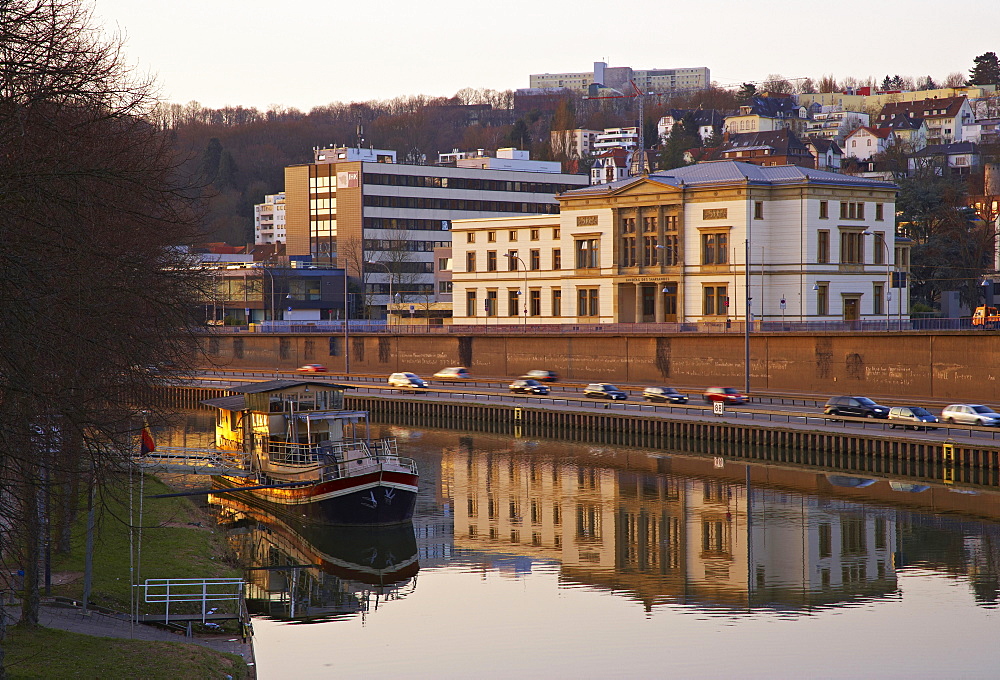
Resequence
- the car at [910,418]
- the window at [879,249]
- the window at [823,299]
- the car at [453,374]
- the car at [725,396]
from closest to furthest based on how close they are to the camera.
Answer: the car at [910,418]
the car at [725,396]
the window at [823,299]
the window at [879,249]
the car at [453,374]

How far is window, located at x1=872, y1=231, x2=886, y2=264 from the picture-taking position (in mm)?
101812

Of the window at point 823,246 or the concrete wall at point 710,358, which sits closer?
the concrete wall at point 710,358

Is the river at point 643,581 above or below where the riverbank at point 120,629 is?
below

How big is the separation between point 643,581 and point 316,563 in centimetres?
1231

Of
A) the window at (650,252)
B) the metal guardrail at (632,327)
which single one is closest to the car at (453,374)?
the metal guardrail at (632,327)

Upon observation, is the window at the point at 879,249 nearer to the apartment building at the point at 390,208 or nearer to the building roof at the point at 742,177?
the building roof at the point at 742,177

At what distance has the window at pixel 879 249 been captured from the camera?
102 metres

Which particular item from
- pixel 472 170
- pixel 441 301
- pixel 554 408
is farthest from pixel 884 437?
pixel 472 170

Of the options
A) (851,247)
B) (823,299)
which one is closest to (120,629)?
(823,299)

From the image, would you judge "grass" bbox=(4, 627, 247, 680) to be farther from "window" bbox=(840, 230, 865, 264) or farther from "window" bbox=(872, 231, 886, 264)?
"window" bbox=(872, 231, 886, 264)

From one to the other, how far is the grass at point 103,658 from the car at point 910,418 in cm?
4614

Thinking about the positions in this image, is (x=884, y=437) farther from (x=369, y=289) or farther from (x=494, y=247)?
(x=369, y=289)

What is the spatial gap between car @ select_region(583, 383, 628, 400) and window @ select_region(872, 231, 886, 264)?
3166 cm

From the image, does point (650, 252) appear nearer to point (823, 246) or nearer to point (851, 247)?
point (823, 246)
